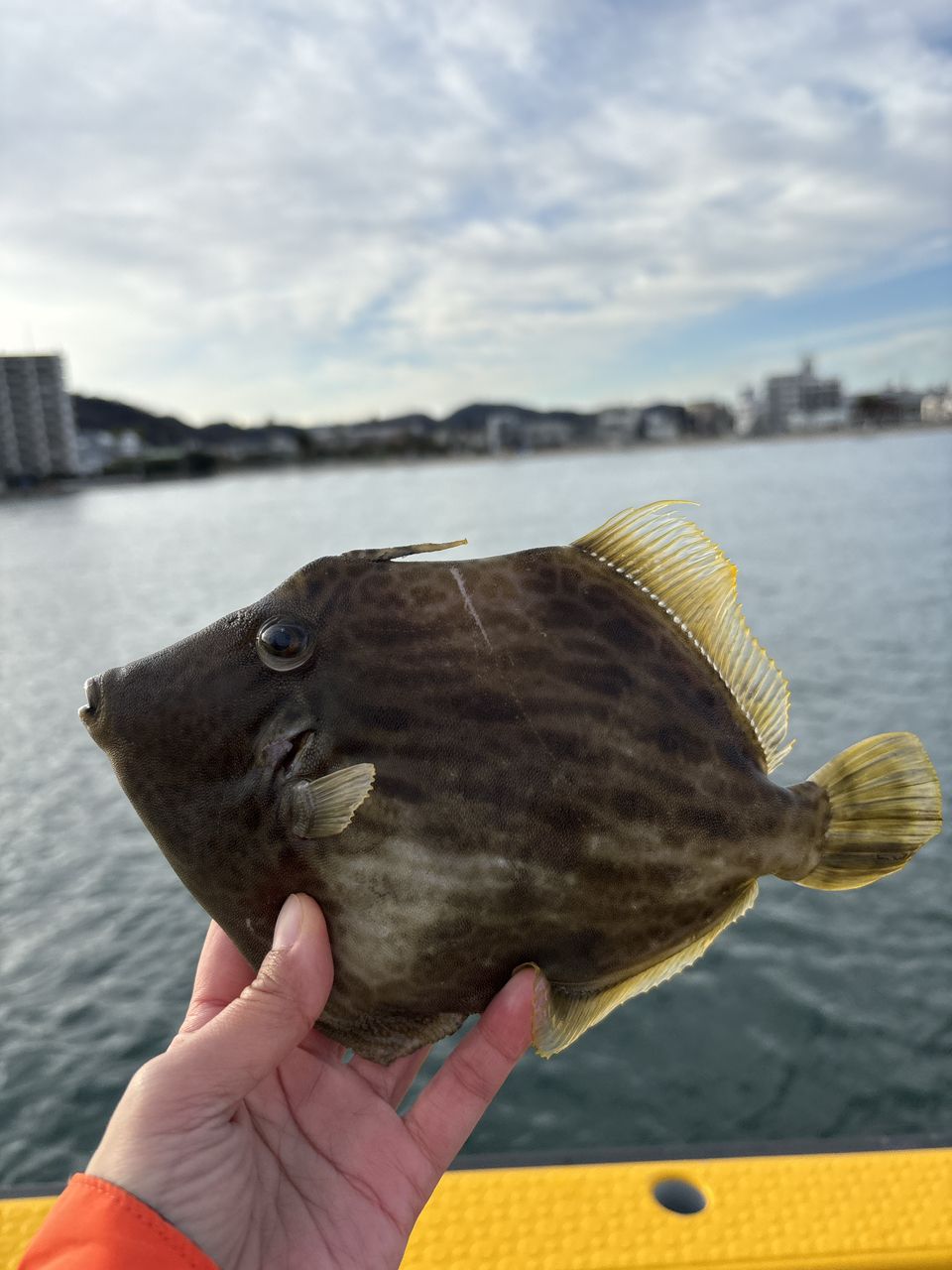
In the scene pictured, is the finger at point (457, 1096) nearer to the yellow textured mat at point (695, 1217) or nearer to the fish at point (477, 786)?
the fish at point (477, 786)

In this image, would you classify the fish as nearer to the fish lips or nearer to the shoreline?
the fish lips

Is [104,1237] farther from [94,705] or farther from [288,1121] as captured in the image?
[94,705]

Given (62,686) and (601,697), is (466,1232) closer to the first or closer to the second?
(601,697)

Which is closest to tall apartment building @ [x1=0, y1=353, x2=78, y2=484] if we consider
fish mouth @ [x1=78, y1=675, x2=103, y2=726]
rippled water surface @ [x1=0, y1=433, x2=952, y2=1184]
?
rippled water surface @ [x1=0, y1=433, x2=952, y2=1184]

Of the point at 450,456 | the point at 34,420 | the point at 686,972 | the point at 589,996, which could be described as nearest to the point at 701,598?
the point at 589,996

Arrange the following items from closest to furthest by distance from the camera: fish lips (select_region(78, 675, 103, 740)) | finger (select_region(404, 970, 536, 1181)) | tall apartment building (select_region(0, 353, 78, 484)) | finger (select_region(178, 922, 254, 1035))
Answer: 1. fish lips (select_region(78, 675, 103, 740))
2. finger (select_region(404, 970, 536, 1181))
3. finger (select_region(178, 922, 254, 1035))
4. tall apartment building (select_region(0, 353, 78, 484))

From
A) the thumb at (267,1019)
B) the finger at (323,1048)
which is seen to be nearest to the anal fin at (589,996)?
the thumb at (267,1019)
